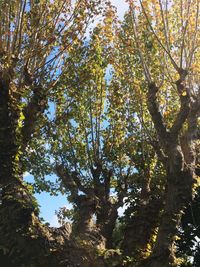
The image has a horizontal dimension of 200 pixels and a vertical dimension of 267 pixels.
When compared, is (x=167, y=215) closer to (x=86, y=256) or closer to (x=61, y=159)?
(x=86, y=256)

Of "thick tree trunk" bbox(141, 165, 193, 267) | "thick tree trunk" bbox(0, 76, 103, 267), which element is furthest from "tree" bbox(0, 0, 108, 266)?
"thick tree trunk" bbox(141, 165, 193, 267)

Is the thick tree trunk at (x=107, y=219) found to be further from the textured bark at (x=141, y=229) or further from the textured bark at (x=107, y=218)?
the textured bark at (x=141, y=229)

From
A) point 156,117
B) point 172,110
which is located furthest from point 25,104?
point 172,110

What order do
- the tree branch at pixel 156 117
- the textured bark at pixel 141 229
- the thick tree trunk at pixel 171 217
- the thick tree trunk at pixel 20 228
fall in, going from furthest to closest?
the tree branch at pixel 156 117 < the textured bark at pixel 141 229 < the thick tree trunk at pixel 171 217 < the thick tree trunk at pixel 20 228

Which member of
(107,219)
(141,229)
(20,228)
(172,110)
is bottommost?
(20,228)

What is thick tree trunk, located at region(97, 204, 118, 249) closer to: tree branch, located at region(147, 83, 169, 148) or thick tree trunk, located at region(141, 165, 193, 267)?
thick tree trunk, located at region(141, 165, 193, 267)

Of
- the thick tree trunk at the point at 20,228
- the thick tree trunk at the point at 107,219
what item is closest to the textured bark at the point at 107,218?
the thick tree trunk at the point at 107,219

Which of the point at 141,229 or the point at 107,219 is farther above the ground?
the point at 107,219

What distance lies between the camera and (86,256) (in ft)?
30.9

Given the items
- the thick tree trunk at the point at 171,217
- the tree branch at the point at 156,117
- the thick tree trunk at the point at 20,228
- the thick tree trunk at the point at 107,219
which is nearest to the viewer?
the thick tree trunk at the point at 20,228

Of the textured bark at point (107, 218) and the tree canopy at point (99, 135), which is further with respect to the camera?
the textured bark at point (107, 218)

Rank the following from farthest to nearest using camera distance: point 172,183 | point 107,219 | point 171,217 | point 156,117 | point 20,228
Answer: point 107,219 < point 156,117 < point 172,183 < point 171,217 < point 20,228

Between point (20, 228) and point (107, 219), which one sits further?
point (107, 219)

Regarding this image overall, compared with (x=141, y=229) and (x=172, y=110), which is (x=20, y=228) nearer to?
(x=141, y=229)
